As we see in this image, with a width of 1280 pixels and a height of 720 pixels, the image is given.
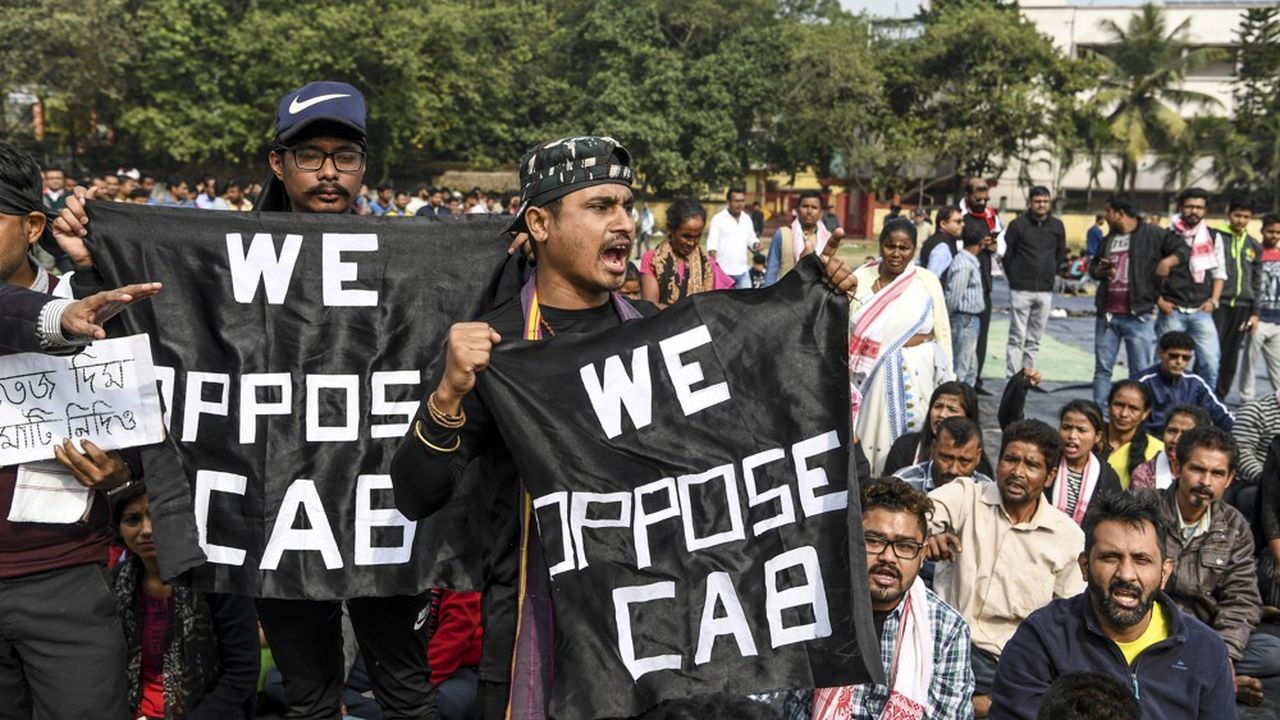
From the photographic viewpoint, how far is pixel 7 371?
3.28 m

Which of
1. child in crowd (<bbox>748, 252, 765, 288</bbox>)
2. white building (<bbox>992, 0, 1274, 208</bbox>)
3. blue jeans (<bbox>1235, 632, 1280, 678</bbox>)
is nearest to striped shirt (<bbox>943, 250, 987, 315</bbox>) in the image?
blue jeans (<bbox>1235, 632, 1280, 678</bbox>)

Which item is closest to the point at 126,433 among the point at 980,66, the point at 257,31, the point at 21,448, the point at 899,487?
the point at 21,448

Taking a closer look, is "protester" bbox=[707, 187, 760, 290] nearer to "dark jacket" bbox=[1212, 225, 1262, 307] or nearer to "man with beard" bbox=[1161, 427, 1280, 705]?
"dark jacket" bbox=[1212, 225, 1262, 307]

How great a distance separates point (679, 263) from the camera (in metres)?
8.91

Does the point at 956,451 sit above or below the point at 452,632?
above

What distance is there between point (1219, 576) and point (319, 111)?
4.59m

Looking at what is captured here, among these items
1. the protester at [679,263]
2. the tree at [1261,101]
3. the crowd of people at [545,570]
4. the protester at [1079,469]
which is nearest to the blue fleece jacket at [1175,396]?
the crowd of people at [545,570]

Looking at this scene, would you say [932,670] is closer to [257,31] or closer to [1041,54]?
[257,31]

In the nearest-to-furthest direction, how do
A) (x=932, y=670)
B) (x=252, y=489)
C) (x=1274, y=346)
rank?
(x=252, y=489) → (x=932, y=670) → (x=1274, y=346)

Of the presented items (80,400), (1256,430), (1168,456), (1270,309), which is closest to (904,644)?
(80,400)

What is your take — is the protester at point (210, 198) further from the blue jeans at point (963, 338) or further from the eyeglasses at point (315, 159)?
the eyeglasses at point (315, 159)

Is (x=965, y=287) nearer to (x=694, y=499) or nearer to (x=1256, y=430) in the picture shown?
(x=1256, y=430)

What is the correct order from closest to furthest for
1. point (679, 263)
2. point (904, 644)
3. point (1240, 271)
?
point (904, 644), point (679, 263), point (1240, 271)

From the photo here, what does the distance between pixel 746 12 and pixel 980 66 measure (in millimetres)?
8673
